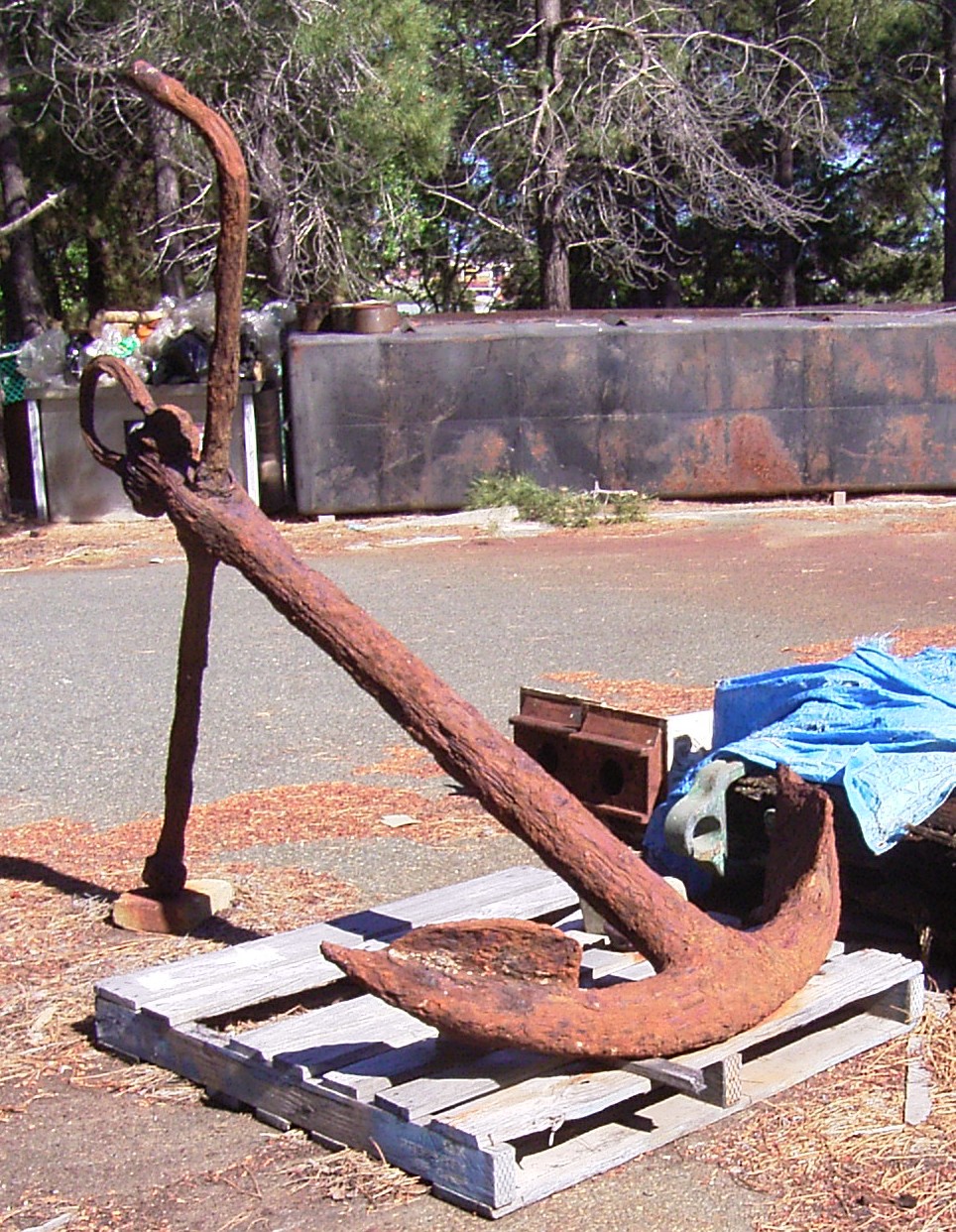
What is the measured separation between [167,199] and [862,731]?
16.0 meters

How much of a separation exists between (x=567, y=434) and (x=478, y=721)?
1187 centimetres

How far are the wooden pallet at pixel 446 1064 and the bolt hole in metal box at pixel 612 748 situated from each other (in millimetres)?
782

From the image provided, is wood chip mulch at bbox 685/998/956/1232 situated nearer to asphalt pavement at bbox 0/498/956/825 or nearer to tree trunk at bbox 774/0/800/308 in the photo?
asphalt pavement at bbox 0/498/956/825

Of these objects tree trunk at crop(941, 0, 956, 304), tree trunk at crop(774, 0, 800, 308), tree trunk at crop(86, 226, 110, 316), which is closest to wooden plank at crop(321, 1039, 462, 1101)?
tree trunk at crop(941, 0, 956, 304)

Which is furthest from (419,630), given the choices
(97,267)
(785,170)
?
(785,170)

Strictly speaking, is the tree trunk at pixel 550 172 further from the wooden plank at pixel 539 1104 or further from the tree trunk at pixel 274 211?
the wooden plank at pixel 539 1104

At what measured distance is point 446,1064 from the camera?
3240 mm

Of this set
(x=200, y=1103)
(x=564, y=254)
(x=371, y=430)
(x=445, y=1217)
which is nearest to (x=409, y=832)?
(x=200, y=1103)

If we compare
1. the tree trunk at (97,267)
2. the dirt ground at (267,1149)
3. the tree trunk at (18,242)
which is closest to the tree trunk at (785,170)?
the tree trunk at (97,267)

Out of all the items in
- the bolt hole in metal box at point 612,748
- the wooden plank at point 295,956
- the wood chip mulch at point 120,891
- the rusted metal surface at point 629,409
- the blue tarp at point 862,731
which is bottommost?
the wood chip mulch at point 120,891

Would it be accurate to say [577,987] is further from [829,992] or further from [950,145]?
[950,145]

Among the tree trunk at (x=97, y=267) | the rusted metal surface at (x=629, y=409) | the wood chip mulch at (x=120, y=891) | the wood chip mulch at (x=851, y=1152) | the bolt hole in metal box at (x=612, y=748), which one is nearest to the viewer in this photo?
the wood chip mulch at (x=851, y=1152)

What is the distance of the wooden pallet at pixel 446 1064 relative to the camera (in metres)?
3.00

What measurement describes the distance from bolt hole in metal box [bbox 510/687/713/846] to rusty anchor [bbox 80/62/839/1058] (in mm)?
1107
